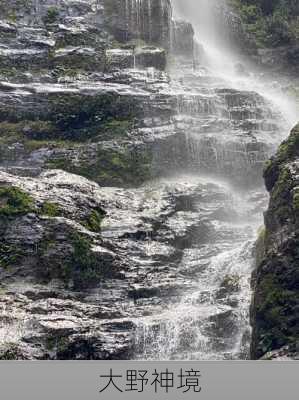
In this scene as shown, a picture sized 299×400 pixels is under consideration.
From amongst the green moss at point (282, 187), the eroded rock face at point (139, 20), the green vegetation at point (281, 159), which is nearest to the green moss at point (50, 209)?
the green vegetation at point (281, 159)

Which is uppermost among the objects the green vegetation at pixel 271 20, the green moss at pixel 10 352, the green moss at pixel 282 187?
the green vegetation at pixel 271 20

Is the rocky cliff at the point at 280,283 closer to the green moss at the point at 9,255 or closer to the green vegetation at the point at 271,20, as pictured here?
the green moss at the point at 9,255

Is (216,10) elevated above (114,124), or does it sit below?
above

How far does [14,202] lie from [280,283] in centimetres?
1003

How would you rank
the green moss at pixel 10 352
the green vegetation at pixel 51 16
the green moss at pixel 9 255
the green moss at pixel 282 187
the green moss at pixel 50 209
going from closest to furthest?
the green moss at pixel 282 187 < the green moss at pixel 10 352 < the green moss at pixel 9 255 < the green moss at pixel 50 209 < the green vegetation at pixel 51 16

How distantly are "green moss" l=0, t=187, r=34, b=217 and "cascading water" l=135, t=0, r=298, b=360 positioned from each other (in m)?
4.57

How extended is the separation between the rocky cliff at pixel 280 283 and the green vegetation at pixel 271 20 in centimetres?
2867

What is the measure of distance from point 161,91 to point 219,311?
14.8 metres

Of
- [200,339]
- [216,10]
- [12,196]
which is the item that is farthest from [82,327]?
[216,10]

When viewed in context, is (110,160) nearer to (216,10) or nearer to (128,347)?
(128,347)

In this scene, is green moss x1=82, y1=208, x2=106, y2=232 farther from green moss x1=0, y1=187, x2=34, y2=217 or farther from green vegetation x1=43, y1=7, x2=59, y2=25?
green vegetation x1=43, y1=7, x2=59, y2=25

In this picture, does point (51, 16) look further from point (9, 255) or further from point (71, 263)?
point (71, 263)

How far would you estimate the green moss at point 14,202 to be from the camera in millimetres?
20656

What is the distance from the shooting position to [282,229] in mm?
15164
